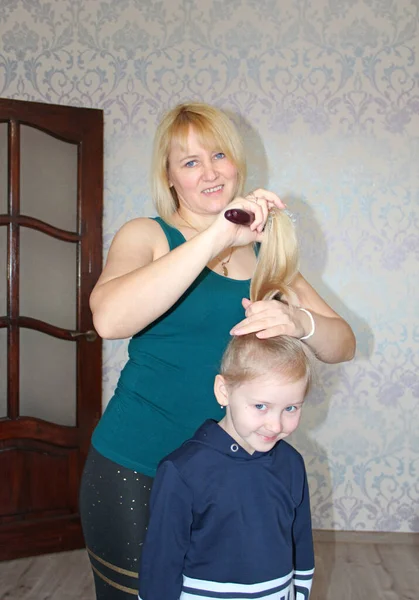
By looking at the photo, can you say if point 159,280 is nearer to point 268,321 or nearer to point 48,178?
point 268,321

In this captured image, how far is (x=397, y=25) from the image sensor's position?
129 inches

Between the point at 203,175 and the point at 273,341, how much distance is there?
0.38m

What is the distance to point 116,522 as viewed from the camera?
1.23 meters

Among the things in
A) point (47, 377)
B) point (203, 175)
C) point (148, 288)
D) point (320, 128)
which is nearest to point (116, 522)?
point (148, 288)

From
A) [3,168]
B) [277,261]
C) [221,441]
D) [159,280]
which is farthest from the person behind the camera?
[3,168]

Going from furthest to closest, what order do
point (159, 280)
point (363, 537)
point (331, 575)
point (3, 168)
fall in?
point (363, 537) < point (3, 168) < point (331, 575) < point (159, 280)

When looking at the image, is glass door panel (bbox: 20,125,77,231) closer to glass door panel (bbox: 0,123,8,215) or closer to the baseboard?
glass door panel (bbox: 0,123,8,215)

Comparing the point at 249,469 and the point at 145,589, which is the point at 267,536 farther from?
the point at 145,589

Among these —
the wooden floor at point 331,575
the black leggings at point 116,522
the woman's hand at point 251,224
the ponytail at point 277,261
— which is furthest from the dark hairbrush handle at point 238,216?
the wooden floor at point 331,575

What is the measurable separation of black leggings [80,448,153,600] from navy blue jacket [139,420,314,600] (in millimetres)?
71

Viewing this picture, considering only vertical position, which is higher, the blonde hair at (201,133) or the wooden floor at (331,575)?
the blonde hair at (201,133)

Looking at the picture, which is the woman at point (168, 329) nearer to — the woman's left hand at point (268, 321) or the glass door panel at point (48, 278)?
the woman's left hand at point (268, 321)

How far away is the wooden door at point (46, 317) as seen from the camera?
123 inches

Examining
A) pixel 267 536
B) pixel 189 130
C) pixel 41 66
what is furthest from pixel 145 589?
pixel 41 66
